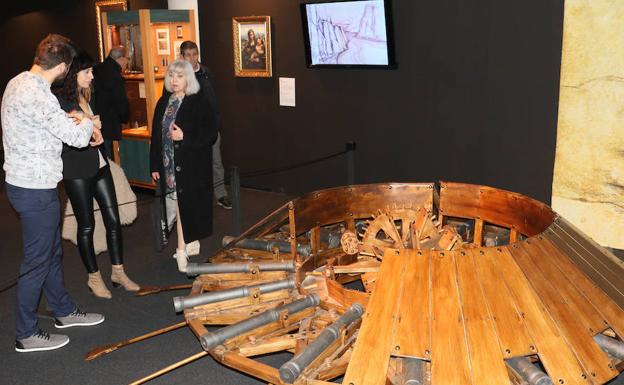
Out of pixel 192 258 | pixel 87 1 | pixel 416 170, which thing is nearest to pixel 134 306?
pixel 192 258

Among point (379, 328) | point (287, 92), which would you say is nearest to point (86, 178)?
point (379, 328)

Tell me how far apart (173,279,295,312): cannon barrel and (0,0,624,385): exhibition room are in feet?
0.05

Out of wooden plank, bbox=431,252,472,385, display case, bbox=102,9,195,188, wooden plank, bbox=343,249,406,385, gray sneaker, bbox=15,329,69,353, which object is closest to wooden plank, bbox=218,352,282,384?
wooden plank, bbox=343,249,406,385

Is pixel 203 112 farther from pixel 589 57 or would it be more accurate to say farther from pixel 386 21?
pixel 589 57

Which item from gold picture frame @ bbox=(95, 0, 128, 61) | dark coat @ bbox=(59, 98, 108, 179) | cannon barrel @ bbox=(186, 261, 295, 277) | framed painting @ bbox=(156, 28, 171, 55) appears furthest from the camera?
gold picture frame @ bbox=(95, 0, 128, 61)

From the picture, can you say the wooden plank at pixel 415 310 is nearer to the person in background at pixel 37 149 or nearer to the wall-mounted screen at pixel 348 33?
the person in background at pixel 37 149

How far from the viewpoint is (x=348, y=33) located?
24.2 ft

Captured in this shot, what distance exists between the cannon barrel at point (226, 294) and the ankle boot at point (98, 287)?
1.99m

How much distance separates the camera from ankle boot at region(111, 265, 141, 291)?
5.30 meters

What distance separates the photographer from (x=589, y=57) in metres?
5.95

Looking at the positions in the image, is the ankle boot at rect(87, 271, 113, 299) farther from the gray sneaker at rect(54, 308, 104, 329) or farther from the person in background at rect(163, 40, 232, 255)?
the person in background at rect(163, 40, 232, 255)

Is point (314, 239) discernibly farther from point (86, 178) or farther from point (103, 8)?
point (103, 8)

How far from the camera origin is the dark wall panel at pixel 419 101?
6.35 metres

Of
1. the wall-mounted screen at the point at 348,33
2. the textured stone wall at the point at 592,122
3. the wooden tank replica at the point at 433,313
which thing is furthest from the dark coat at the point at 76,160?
the textured stone wall at the point at 592,122
